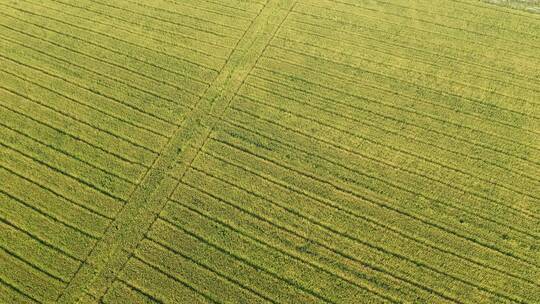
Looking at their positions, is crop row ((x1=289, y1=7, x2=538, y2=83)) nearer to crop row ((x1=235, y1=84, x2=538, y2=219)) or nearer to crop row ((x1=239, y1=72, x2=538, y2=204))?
crop row ((x1=239, y1=72, x2=538, y2=204))

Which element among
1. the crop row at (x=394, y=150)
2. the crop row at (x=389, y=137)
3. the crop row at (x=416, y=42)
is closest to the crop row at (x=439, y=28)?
the crop row at (x=416, y=42)

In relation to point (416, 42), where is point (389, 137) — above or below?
below

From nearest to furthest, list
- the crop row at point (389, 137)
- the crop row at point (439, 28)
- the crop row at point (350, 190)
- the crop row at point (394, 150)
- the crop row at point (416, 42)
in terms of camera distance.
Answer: the crop row at point (350, 190) → the crop row at point (394, 150) → the crop row at point (389, 137) → the crop row at point (416, 42) → the crop row at point (439, 28)

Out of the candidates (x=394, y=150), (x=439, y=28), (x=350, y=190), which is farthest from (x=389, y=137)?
(x=439, y=28)

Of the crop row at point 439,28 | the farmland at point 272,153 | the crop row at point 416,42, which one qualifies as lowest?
the farmland at point 272,153

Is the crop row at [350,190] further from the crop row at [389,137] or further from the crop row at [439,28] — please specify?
the crop row at [439,28]

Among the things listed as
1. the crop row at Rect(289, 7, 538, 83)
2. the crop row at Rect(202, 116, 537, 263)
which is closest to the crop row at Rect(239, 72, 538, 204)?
the crop row at Rect(202, 116, 537, 263)

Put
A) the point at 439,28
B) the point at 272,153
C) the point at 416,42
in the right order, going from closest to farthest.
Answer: the point at 272,153 < the point at 416,42 < the point at 439,28

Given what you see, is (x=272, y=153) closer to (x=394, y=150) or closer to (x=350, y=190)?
(x=350, y=190)
